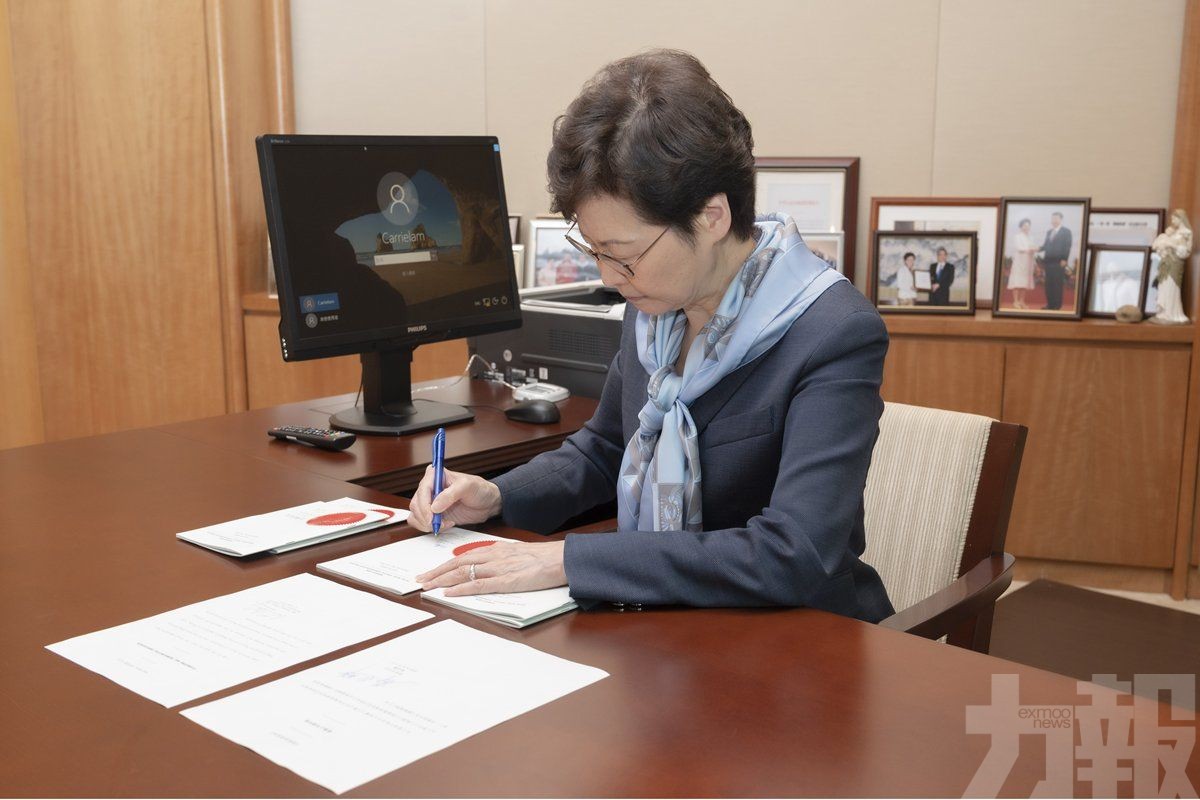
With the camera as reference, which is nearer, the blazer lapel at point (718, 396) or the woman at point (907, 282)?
the blazer lapel at point (718, 396)

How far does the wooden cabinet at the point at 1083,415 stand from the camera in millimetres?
3324

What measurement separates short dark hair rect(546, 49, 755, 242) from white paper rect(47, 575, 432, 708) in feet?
2.05

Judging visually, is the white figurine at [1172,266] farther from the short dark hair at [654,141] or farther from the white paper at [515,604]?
the white paper at [515,604]

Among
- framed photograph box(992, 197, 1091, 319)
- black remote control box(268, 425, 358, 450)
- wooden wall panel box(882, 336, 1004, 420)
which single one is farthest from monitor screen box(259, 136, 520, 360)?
framed photograph box(992, 197, 1091, 319)

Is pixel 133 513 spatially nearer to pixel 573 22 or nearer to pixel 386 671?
pixel 386 671

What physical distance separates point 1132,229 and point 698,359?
2.48 meters

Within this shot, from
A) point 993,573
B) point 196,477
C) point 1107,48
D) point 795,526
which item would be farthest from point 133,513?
point 1107,48

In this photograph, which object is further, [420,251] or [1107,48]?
[1107,48]

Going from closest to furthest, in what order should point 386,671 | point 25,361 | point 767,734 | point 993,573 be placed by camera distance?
point 767,734, point 386,671, point 993,573, point 25,361

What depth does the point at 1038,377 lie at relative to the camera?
341 cm

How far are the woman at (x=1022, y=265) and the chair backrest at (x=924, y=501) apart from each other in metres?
1.79

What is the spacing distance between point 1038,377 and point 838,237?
2.65 ft

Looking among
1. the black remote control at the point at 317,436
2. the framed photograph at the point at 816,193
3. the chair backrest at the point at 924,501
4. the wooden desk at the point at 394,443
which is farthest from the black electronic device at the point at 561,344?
the framed photograph at the point at 816,193

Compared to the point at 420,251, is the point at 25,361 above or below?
below
